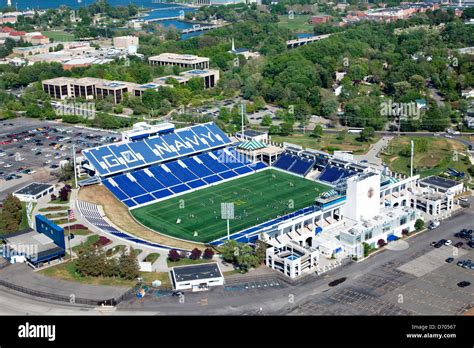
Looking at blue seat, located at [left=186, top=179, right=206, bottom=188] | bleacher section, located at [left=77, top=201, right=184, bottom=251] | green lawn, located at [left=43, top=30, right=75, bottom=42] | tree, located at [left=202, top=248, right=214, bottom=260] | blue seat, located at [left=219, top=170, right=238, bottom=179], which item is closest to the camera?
tree, located at [left=202, top=248, right=214, bottom=260]

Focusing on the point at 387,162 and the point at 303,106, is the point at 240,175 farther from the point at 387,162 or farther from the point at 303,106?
the point at 303,106

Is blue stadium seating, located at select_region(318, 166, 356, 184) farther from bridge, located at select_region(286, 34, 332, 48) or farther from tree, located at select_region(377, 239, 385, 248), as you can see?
bridge, located at select_region(286, 34, 332, 48)

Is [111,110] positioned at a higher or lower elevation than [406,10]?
lower

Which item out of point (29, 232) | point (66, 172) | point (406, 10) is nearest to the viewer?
point (29, 232)

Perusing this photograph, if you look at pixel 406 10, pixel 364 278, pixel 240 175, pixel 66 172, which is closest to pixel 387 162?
pixel 240 175

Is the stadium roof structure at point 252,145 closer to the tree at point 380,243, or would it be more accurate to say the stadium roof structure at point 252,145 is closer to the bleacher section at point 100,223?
the bleacher section at point 100,223

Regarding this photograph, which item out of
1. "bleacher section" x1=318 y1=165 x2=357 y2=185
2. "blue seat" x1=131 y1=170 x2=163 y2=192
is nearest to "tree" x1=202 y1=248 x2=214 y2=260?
"blue seat" x1=131 y1=170 x2=163 y2=192
